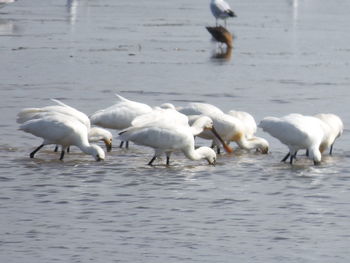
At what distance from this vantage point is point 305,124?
12.9 metres

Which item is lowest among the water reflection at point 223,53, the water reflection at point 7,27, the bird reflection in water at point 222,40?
Answer: the water reflection at point 7,27

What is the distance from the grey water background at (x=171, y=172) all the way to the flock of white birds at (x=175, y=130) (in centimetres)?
18

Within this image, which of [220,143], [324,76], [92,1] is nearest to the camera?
[220,143]

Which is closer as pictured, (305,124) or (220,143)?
(305,124)

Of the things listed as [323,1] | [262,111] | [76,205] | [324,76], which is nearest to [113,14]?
[323,1]

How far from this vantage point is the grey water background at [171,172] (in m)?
9.21

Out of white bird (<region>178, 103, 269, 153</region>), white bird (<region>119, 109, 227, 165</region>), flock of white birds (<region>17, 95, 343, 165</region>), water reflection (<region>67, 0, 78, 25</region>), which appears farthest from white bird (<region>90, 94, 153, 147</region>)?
water reflection (<region>67, 0, 78, 25</region>)

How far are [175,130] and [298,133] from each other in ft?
4.53

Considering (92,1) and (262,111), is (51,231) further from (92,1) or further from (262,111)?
(92,1)

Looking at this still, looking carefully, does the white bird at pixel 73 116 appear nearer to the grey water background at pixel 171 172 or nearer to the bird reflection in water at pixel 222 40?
the grey water background at pixel 171 172

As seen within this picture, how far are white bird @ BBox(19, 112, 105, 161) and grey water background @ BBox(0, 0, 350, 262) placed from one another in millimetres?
171

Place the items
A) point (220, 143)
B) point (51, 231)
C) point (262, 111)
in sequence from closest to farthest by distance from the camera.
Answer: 1. point (51, 231)
2. point (220, 143)
3. point (262, 111)

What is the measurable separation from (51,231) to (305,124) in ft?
14.1

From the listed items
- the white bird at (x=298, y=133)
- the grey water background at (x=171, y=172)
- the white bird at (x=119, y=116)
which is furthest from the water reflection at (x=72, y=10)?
the white bird at (x=298, y=133)
